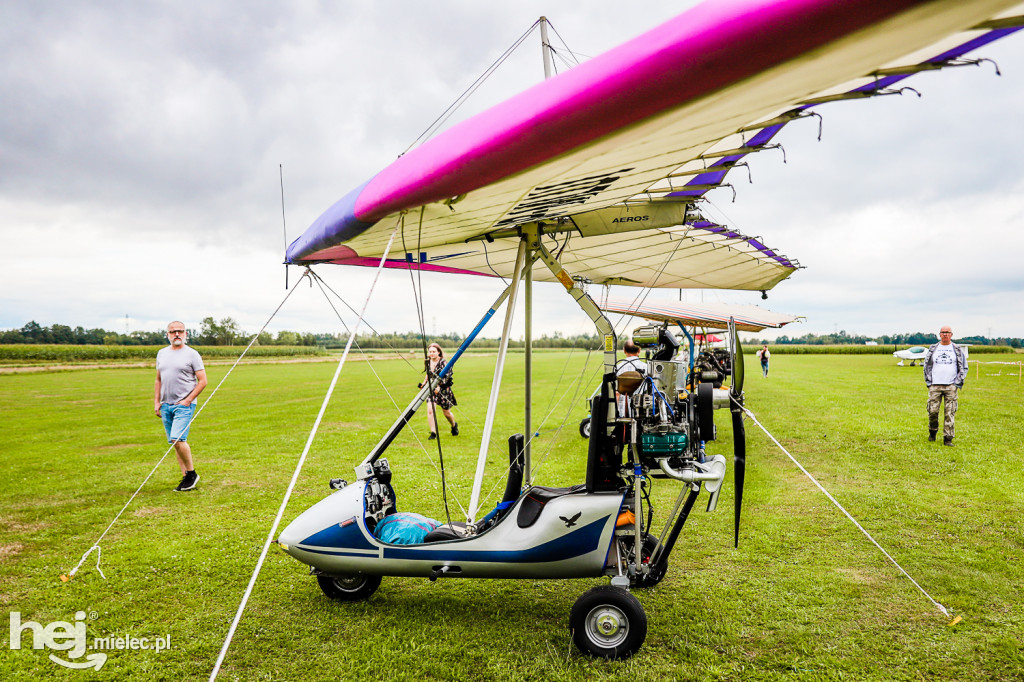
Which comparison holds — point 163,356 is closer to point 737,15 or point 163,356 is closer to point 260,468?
point 260,468

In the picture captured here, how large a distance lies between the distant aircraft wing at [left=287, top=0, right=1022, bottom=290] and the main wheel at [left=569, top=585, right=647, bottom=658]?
2.16m

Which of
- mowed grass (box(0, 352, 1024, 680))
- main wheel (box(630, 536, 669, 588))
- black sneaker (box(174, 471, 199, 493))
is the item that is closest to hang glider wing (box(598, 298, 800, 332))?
mowed grass (box(0, 352, 1024, 680))

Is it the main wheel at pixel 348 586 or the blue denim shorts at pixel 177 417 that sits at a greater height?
the blue denim shorts at pixel 177 417

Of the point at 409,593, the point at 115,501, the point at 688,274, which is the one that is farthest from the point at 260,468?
the point at 688,274

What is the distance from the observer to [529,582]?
389cm

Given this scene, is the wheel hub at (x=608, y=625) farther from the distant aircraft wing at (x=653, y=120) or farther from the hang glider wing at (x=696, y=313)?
the hang glider wing at (x=696, y=313)

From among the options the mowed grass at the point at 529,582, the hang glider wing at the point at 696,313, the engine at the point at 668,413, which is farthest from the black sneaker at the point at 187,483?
the hang glider wing at the point at 696,313

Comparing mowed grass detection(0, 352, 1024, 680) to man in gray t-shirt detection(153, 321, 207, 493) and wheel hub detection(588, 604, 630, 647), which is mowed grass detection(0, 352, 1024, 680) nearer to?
wheel hub detection(588, 604, 630, 647)

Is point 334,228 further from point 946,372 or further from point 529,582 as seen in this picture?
point 946,372

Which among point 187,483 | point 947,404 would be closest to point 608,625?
point 187,483

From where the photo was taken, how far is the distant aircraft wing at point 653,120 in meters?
1.42

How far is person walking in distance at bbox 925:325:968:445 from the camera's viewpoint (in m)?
8.00

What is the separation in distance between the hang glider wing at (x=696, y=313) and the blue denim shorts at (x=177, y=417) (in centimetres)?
932

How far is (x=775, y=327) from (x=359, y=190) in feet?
43.0
